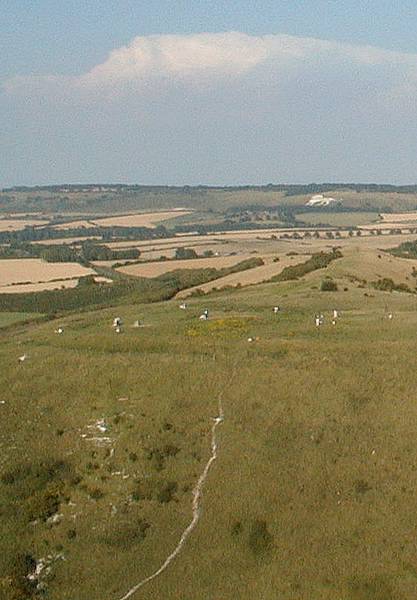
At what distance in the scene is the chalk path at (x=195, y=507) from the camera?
28.9 m

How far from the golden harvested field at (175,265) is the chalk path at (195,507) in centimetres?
9826

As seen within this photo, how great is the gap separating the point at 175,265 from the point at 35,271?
28.3m

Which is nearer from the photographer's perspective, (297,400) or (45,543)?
(45,543)

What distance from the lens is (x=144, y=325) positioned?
57906 mm

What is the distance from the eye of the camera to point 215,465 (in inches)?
1374

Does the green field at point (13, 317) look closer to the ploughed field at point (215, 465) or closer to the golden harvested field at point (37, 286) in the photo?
the golden harvested field at point (37, 286)

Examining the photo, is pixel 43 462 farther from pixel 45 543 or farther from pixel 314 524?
pixel 314 524

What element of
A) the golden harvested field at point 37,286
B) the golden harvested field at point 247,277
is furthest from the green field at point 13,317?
the golden harvested field at point 37,286

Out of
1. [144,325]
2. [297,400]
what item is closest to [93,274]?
[144,325]

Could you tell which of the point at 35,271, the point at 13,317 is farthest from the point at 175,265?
the point at 13,317

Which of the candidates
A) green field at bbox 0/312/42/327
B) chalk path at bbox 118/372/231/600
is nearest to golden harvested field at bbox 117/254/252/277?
green field at bbox 0/312/42/327

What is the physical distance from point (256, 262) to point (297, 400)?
89.0 meters

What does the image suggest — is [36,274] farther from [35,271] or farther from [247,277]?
[247,277]

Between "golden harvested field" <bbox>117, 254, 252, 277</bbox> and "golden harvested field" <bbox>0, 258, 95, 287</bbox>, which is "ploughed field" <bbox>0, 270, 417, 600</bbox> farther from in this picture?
"golden harvested field" <bbox>0, 258, 95, 287</bbox>
